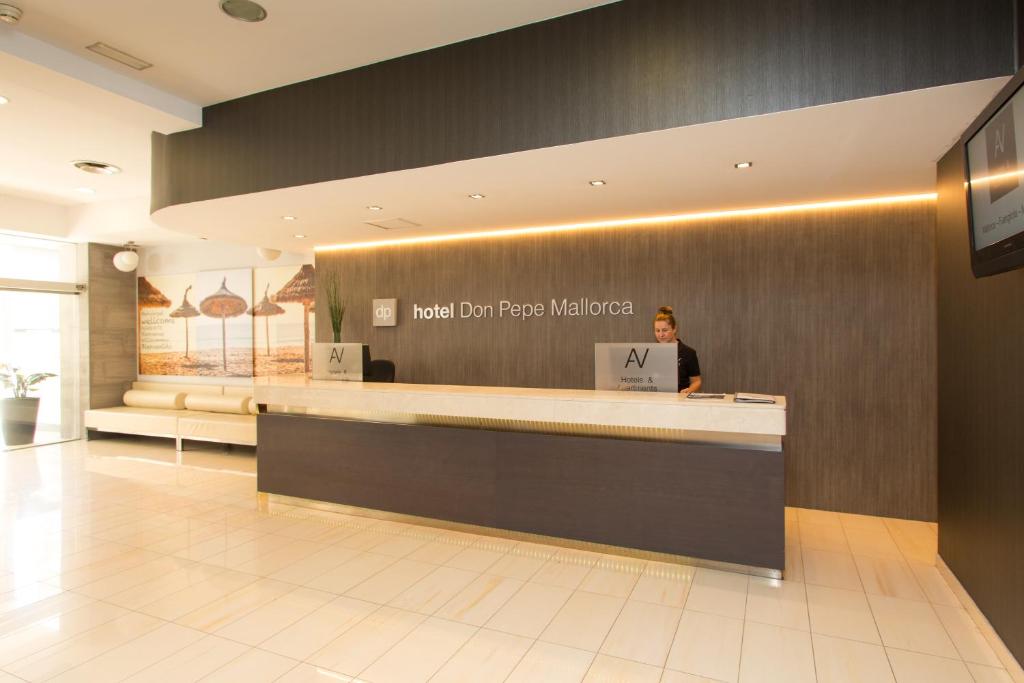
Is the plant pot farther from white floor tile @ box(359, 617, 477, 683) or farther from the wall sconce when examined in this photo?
white floor tile @ box(359, 617, 477, 683)

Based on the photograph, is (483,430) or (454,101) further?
(483,430)

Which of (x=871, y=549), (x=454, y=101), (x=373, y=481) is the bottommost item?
(x=871, y=549)

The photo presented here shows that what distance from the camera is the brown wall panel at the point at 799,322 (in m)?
5.09

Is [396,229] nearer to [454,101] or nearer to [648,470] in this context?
[454,101]

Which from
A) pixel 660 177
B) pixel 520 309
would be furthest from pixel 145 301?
pixel 660 177

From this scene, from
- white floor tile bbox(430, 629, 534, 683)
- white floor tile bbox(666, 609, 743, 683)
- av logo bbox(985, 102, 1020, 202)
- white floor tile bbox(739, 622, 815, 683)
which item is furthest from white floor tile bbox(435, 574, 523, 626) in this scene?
av logo bbox(985, 102, 1020, 202)

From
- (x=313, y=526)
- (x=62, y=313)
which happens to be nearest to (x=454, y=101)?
(x=313, y=526)

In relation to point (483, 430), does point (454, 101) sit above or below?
above

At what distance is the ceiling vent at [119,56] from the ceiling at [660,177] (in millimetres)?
1145

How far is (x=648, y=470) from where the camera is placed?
404cm

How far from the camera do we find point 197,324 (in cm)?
958

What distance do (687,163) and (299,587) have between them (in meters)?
3.80

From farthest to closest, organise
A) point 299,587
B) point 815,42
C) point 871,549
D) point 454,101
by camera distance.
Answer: point 871,549 < point 454,101 < point 299,587 < point 815,42

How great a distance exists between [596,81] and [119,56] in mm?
3250
